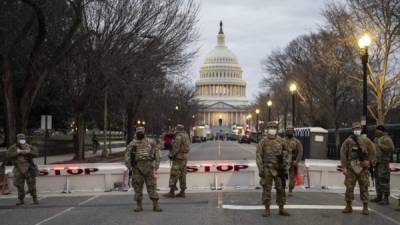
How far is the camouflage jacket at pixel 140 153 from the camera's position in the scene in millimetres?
12844

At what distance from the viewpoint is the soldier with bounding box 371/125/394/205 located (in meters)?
14.3

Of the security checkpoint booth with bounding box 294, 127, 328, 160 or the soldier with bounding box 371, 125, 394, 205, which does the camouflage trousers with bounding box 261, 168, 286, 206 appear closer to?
the soldier with bounding box 371, 125, 394, 205

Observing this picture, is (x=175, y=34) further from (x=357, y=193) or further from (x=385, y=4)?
→ (x=357, y=193)

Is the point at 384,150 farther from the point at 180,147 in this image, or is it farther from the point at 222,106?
the point at 222,106

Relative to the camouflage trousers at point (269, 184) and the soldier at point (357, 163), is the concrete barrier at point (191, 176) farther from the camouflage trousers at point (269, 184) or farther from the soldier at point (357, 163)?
the camouflage trousers at point (269, 184)

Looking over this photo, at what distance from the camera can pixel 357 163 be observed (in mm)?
12555

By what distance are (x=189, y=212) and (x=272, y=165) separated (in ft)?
6.70

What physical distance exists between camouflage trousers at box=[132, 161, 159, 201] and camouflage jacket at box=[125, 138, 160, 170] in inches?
4.0

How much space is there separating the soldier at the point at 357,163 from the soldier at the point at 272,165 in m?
1.40

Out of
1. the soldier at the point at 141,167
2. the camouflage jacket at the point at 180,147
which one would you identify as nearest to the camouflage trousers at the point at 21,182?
the soldier at the point at 141,167

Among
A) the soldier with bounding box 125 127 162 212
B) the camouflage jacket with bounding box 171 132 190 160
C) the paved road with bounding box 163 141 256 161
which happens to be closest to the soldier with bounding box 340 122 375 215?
the soldier with bounding box 125 127 162 212

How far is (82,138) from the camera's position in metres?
37.0

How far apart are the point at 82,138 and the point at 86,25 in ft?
28.7

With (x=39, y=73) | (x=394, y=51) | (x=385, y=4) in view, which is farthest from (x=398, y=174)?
(x=394, y=51)
